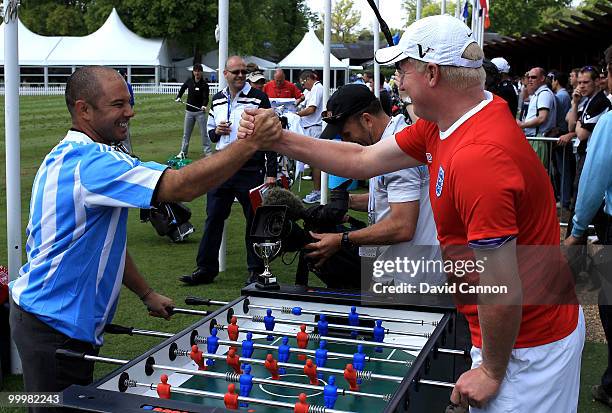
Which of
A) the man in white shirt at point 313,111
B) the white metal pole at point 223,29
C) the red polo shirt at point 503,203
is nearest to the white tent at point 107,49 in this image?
the man in white shirt at point 313,111

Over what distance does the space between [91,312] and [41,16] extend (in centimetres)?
8178

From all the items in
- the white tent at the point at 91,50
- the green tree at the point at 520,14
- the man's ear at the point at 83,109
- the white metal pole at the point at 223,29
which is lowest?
the man's ear at the point at 83,109

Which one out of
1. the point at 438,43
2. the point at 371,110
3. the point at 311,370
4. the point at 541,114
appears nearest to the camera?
the point at 438,43

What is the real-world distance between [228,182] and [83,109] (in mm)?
4549

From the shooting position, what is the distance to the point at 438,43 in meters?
2.53

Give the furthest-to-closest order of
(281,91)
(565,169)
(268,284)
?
(281,91)
(565,169)
(268,284)

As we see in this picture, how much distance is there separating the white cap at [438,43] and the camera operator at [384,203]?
164 centimetres

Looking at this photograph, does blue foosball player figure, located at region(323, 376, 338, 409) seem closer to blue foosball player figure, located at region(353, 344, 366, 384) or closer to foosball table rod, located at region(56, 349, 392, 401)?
foosball table rod, located at region(56, 349, 392, 401)

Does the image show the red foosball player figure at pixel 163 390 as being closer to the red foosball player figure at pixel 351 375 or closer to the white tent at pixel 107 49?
the red foosball player figure at pixel 351 375

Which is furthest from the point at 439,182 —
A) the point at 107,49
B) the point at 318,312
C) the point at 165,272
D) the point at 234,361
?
the point at 107,49

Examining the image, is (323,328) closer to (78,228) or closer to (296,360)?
(296,360)

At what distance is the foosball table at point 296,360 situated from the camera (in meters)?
2.63

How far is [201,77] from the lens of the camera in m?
19.2

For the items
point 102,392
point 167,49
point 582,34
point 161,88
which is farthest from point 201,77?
point 167,49
